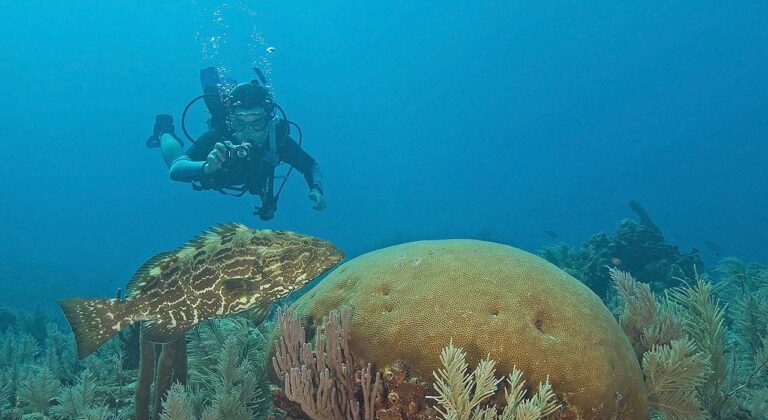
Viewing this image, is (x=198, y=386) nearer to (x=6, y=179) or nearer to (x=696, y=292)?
(x=696, y=292)

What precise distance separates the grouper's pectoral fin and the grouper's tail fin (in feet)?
0.57

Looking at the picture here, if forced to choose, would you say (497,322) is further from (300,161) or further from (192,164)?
(300,161)

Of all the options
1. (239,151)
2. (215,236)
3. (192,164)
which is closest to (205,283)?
(215,236)

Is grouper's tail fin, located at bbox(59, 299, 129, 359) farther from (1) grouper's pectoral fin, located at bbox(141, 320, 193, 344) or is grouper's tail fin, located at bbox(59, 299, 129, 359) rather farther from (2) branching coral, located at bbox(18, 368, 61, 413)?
(2) branching coral, located at bbox(18, 368, 61, 413)

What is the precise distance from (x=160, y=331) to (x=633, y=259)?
40.2 feet

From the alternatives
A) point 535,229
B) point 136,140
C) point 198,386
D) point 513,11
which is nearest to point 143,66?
point 136,140

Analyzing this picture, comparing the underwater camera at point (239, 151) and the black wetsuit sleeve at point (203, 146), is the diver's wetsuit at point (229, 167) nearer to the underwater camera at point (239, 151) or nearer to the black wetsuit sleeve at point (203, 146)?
the black wetsuit sleeve at point (203, 146)

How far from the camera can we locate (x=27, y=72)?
130 metres

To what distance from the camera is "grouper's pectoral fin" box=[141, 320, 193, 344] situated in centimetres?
347

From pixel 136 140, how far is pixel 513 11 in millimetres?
122419

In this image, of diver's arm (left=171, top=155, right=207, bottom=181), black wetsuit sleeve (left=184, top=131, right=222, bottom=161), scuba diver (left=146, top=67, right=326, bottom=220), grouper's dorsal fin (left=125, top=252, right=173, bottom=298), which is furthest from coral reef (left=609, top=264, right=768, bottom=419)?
black wetsuit sleeve (left=184, top=131, right=222, bottom=161)

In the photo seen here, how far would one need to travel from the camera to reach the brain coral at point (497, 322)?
340 cm

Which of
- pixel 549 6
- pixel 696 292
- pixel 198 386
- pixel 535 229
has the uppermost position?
pixel 549 6

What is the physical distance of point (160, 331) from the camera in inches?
137
